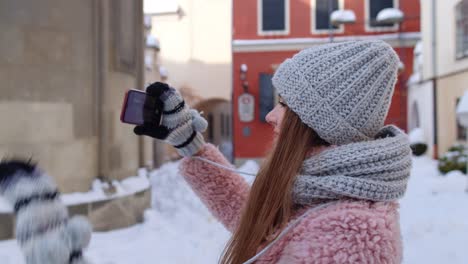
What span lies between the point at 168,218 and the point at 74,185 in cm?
175

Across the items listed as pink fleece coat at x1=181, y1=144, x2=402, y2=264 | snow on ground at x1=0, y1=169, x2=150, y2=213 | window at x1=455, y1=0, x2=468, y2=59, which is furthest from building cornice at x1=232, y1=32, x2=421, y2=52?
pink fleece coat at x1=181, y1=144, x2=402, y2=264

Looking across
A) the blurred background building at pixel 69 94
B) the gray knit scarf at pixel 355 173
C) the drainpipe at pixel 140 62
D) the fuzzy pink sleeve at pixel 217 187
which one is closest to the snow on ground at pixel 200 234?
the blurred background building at pixel 69 94

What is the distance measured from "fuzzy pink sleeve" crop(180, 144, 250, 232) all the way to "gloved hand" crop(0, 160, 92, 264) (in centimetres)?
83

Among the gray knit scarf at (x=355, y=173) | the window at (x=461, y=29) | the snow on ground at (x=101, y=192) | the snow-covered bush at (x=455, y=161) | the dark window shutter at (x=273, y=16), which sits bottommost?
the snow-covered bush at (x=455, y=161)

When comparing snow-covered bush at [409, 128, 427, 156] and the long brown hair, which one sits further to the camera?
snow-covered bush at [409, 128, 427, 156]

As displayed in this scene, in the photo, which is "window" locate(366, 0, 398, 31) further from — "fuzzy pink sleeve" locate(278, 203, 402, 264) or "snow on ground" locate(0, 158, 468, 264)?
"fuzzy pink sleeve" locate(278, 203, 402, 264)

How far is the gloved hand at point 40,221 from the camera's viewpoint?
38.2 inches

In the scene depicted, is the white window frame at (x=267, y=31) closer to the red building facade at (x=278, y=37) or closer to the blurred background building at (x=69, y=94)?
the red building facade at (x=278, y=37)

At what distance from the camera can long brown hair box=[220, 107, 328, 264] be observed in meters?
1.25

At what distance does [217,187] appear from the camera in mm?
1864

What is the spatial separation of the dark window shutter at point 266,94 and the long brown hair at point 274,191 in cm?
1330

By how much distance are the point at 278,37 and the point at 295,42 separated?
1.89 feet

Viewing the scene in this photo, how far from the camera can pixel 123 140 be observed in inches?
238

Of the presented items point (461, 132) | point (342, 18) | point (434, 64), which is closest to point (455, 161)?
point (461, 132)
